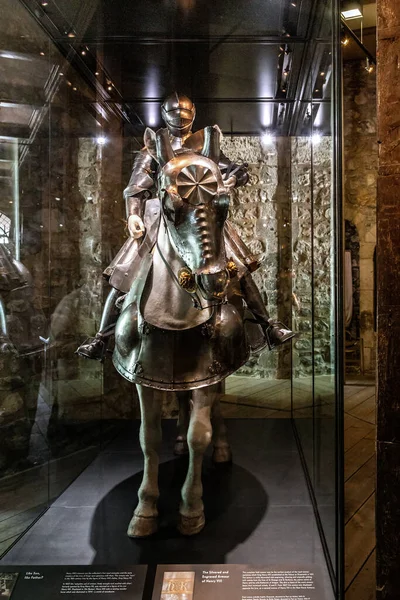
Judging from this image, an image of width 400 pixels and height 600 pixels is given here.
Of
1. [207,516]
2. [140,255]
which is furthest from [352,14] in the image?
[207,516]

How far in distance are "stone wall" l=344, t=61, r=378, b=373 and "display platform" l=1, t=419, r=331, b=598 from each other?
3.25 feet

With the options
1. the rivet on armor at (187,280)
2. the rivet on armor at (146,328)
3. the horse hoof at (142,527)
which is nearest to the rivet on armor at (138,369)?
the rivet on armor at (146,328)

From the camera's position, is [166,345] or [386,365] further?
[166,345]

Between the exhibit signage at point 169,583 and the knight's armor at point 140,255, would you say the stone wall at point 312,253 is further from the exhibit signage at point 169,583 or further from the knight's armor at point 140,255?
the exhibit signage at point 169,583

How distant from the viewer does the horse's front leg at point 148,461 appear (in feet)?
7.33

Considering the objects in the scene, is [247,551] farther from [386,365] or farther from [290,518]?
[386,365]

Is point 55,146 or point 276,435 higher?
point 55,146

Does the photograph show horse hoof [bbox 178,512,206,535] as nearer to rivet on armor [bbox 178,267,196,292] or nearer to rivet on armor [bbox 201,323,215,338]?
rivet on armor [bbox 201,323,215,338]

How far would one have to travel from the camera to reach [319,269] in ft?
8.43

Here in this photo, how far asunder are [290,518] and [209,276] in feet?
5.33

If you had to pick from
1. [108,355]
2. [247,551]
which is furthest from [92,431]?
[247,551]

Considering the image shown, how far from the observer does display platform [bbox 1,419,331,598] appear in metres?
2.12

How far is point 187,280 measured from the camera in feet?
5.67

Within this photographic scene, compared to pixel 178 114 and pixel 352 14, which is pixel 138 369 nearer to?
pixel 178 114
